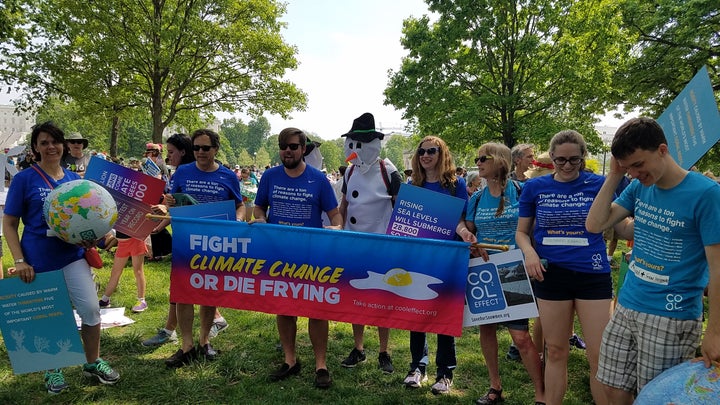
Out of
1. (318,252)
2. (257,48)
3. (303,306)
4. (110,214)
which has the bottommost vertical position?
(303,306)

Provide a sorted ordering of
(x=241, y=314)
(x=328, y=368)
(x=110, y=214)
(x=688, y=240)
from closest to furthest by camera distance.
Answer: (x=688, y=240) < (x=110, y=214) < (x=328, y=368) < (x=241, y=314)

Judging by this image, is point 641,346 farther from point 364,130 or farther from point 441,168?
point 364,130

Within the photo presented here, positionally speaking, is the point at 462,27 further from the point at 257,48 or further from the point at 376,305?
the point at 376,305

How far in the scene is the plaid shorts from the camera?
2.29 meters

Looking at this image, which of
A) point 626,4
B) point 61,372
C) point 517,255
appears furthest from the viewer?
point 626,4

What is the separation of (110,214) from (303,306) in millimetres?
1741

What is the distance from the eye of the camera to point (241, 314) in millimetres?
5941

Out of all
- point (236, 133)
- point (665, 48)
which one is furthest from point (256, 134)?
point (665, 48)

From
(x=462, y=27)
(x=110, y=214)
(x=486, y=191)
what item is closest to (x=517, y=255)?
(x=486, y=191)

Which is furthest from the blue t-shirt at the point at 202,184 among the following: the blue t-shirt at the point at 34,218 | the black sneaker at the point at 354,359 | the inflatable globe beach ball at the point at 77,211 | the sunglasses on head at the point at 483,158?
the sunglasses on head at the point at 483,158

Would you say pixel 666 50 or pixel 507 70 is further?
pixel 507 70

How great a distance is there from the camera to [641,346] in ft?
7.81

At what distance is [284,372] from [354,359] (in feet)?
2.50

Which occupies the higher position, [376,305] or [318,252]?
[318,252]
